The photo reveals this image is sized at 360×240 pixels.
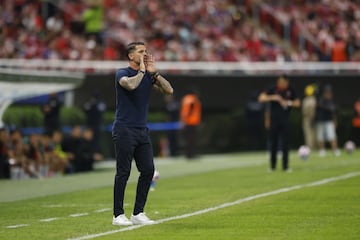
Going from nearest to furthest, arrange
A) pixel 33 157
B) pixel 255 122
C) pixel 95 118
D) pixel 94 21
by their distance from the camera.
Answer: pixel 33 157 → pixel 95 118 → pixel 255 122 → pixel 94 21

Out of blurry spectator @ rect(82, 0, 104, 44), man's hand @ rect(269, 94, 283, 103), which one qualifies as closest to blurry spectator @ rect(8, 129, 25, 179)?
man's hand @ rect(269, 94, 283, 103)

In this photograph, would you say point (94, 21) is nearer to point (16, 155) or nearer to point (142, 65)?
point (16, 155)

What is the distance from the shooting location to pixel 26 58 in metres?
39.5

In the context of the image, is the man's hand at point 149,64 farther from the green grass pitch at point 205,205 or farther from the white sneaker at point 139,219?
the green grass pitch at point 205,205

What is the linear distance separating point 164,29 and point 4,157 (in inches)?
697

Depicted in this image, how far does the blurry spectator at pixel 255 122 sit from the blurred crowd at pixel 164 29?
2.23 metres

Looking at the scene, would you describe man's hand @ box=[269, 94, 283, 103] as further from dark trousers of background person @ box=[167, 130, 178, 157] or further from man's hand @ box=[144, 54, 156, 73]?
dark trousers of background person @ box=[167, 130, 178, 157]

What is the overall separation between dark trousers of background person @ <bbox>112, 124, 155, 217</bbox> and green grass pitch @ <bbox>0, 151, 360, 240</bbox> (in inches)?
13.3

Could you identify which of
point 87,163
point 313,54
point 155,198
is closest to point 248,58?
point 313,54

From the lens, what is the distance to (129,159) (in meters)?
13.9

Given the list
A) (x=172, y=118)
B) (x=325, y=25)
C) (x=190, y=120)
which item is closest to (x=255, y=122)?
(x=172, y=118)

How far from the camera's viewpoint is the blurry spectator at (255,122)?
38156mm

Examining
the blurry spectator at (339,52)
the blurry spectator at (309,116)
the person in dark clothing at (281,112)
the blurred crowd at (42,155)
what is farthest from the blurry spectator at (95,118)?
the blurry spectator at (339,52)

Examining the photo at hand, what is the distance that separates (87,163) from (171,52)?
12.6 m
